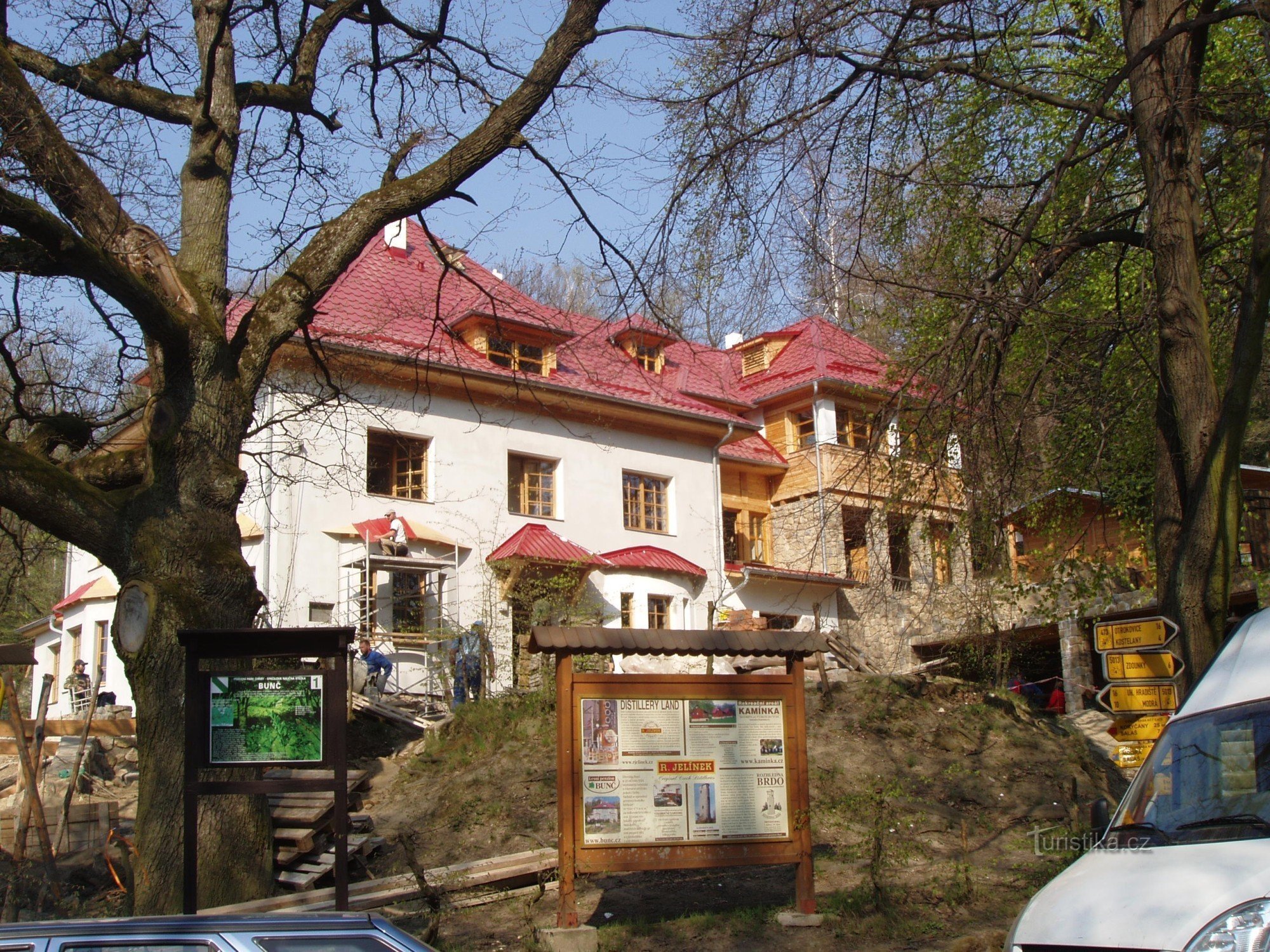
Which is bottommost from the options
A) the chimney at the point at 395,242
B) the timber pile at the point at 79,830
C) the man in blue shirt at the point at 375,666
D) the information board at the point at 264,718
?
the timber pile at the point at 79,830

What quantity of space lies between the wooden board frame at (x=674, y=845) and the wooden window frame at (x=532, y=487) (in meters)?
17.3

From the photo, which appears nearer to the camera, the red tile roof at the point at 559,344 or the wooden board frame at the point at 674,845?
A: the wooden board frame at the point at 674,845

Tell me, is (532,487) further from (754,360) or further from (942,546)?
(942,546)

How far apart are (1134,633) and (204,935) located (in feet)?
23.7

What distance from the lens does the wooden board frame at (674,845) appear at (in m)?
8.76

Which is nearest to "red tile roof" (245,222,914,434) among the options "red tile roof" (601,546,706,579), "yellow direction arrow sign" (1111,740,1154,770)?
"red tile roof" (601,546,706,579)

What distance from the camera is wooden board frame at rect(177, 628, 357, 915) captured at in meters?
7.59

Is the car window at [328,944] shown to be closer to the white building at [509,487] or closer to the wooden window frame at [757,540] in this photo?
the white building at [509,487]

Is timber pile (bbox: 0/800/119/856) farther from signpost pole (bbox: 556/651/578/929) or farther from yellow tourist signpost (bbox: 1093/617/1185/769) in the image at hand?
yellow tourist signpost (bbox: 1093/617/1185/769)

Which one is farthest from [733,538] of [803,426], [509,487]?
[509,487]

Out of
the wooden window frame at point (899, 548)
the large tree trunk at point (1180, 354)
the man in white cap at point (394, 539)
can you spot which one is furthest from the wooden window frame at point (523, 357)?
the large tree trunk at point (1180, 354)

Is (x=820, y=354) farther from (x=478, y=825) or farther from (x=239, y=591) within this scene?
(x=239, y=591)

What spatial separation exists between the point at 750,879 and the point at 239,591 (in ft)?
18.1

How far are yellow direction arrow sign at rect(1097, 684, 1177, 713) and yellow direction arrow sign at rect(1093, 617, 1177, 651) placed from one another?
31 cm
